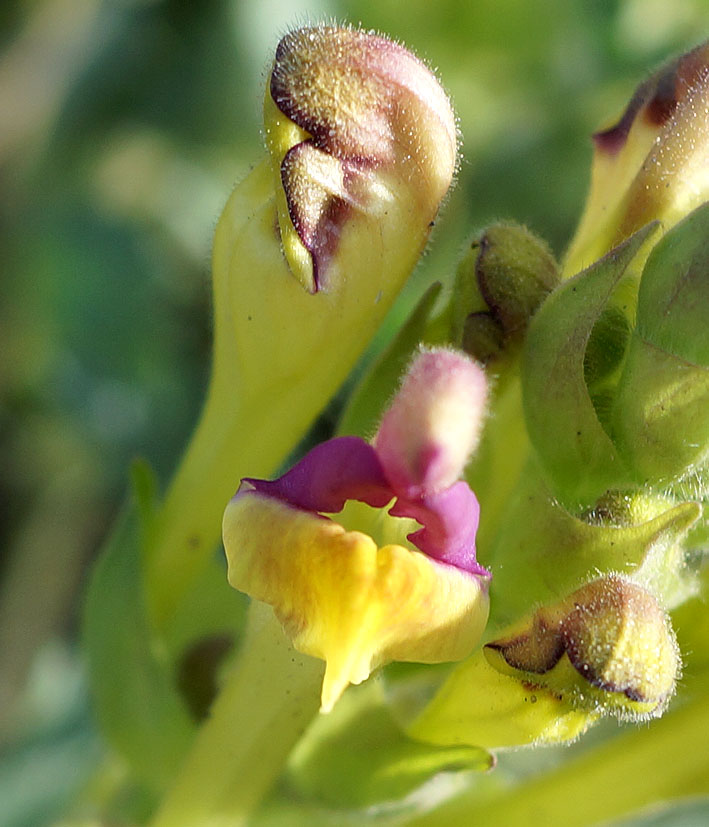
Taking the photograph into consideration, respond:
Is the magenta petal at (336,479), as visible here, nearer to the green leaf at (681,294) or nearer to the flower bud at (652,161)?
the green leaf at (681,294)

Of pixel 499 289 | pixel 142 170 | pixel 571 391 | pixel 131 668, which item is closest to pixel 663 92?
pixel 499 289

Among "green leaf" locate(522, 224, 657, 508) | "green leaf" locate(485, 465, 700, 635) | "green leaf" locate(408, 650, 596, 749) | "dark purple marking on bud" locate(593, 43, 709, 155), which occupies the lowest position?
"green leaf" locate(408, 650, 596, 749)

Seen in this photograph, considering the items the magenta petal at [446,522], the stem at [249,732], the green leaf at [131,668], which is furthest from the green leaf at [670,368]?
the green leaf at [131,668]

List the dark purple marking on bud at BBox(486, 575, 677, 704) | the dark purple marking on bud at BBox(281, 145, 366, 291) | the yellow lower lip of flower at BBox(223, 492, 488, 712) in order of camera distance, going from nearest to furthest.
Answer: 1. the yellow lower lip of flower at BBox(223, 492, 488, 712)
2. the dark purple marking on bud at BBox(486, 575, 677, 704)
3. the dark purple marking on bud at BBox(281, 145, 366, 291)

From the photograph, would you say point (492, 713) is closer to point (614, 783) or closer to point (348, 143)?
point (614, 783)

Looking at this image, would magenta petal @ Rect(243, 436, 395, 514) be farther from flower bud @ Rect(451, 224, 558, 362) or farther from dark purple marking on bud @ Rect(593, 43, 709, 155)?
dark purple marking on bud @ Rect(593, 43, 709, 155)

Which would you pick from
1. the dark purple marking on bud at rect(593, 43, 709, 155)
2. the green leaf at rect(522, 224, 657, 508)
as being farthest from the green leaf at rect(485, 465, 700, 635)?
the dark purple marking on bud at rect(593, 43, 709, 155)

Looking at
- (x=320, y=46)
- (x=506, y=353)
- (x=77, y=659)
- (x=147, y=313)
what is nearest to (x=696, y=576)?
(x=506, y=353)
